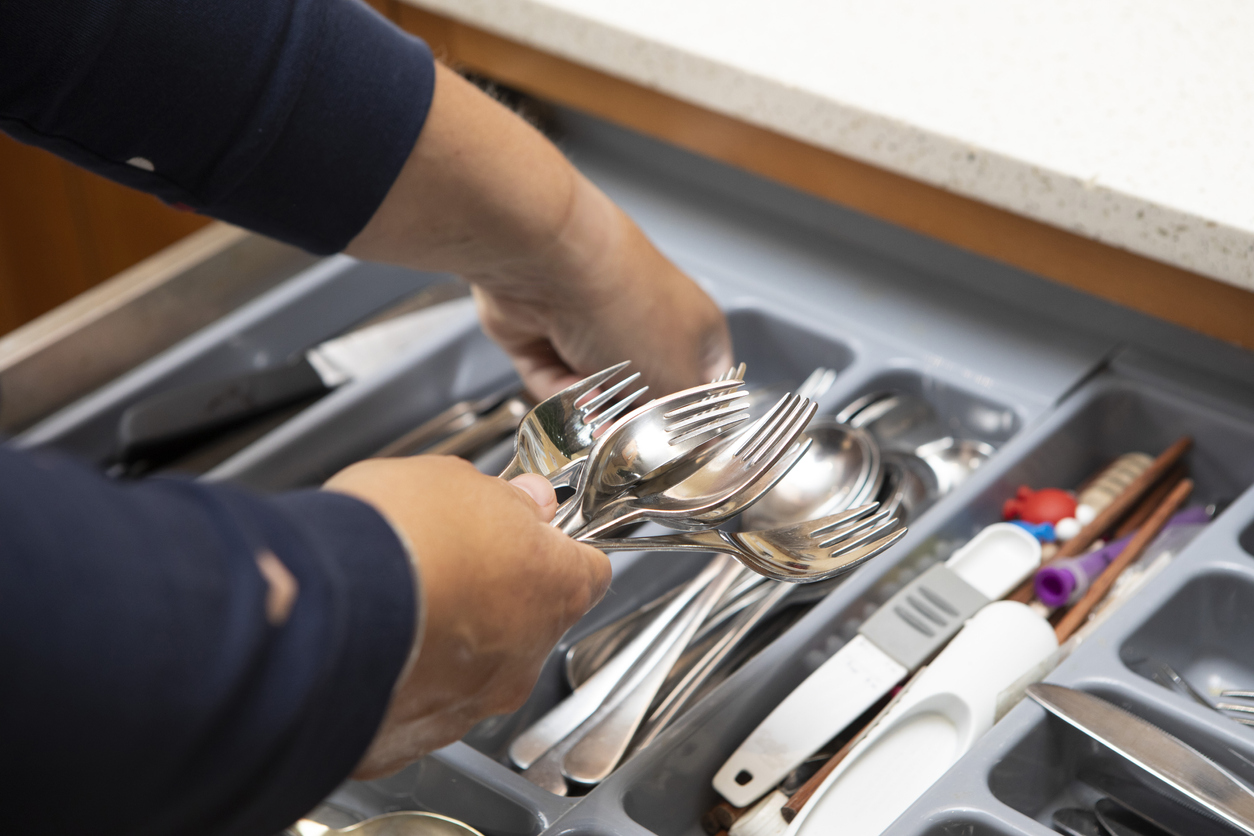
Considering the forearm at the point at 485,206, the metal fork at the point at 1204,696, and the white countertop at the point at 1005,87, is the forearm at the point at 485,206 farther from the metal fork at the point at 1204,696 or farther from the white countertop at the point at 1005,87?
the metal fork at the point at 1204,696

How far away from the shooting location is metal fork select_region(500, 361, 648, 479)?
0.53 m

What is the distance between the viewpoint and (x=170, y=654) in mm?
274

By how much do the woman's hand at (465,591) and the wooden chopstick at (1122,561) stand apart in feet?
1.10

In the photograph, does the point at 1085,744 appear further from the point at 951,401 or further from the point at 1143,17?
the point at 1143,17

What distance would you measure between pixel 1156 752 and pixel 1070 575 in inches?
5.9

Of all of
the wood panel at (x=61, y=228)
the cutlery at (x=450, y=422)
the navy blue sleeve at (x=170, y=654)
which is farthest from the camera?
the wood panel at (x=61, y=228)

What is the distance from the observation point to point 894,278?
0.86 metres

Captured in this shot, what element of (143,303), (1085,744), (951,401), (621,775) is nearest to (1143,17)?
(951,401)

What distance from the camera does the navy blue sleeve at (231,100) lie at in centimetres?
51

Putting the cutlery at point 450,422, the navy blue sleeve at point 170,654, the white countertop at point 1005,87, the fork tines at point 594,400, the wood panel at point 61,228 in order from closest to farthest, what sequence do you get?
the navy blue sleeve at point 170,654
the fork tines at point 594,400
the white countertop at point 1005,87
the cutlery at point 450,422
the wood panel at point 61,228

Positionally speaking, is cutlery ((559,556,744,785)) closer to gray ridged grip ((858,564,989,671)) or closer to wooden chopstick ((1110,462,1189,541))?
gray ridged grip ((858,564,989,671))

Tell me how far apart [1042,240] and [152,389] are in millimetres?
669

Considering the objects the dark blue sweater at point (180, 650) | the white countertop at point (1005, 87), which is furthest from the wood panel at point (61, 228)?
the dark blue sweater at point (180, 650)

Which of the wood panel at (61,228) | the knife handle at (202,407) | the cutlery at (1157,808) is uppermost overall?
the cutlery at (1157,808)
